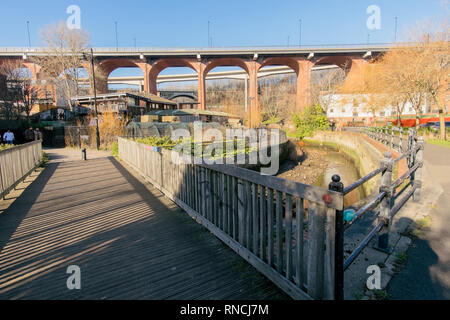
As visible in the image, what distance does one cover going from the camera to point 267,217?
3.20 m

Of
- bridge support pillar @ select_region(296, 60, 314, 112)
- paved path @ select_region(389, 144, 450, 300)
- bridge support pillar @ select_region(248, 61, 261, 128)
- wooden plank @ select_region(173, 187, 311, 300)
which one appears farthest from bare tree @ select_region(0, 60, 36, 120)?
bridge support pillar @ select_region(296, 60, 314, 112)

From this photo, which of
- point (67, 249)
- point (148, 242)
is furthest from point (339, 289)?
point (67, 249)

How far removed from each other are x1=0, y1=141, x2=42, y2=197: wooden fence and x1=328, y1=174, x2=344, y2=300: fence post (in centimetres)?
741

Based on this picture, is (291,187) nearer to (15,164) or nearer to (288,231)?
(288,231)

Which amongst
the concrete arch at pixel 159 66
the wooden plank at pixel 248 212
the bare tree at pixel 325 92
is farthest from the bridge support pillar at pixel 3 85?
the bare tree at pixel 325 92

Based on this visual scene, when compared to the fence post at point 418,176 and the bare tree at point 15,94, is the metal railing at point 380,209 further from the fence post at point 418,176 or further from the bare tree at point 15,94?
the bare tree at point 15,94

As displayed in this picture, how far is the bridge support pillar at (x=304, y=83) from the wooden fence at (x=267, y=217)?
51181 millimetres

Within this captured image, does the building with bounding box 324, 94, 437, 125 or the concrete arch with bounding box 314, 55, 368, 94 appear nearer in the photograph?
the building with bounding box 324, 94, 437, 125

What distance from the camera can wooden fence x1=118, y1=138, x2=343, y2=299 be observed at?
7.09 ft

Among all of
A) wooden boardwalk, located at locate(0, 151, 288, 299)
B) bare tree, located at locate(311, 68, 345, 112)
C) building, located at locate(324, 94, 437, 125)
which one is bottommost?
wooden boardwalk, located at locate(0, 151, 288, 299)

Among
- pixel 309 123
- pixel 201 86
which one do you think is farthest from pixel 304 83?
pixel 201 86

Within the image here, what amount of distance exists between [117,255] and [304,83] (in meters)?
56.6

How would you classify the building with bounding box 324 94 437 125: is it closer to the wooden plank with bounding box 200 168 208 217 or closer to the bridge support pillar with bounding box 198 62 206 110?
the bridge support pillar with bounding box 198 62 206 110

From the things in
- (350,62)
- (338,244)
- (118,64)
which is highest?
(118,64)
